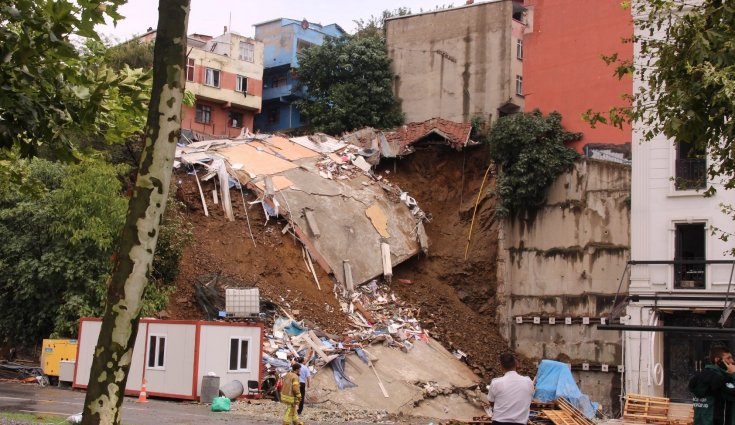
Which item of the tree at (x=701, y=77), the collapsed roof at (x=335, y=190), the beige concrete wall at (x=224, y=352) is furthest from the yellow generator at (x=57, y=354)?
the tree at (x=701, y=77)

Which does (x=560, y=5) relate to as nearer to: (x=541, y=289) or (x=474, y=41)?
(x=474, y=41)

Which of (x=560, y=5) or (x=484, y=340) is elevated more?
(x=560, y=5)

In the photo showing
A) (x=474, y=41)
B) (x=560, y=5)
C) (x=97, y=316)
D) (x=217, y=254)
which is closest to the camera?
(x=97, y=316)

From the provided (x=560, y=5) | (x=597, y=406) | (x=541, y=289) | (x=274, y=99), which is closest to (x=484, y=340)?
(x=541, y=289)

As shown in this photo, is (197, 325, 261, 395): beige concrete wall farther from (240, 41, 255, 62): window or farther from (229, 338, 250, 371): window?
(240, 41, 255, 62): window

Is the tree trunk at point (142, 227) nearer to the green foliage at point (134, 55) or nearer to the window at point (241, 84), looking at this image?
the green foliage at point (134, 55)

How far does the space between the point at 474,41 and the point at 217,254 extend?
57.1ft

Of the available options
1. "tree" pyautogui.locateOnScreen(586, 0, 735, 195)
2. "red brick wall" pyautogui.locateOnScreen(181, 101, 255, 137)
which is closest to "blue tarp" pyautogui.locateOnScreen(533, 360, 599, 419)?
"tree" pyautogui.locateOnScreen(586, 0, 735, 195)

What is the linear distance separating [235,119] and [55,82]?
1781 inches

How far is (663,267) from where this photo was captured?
29.4 metres

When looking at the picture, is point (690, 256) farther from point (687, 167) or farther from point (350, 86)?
point (350, 86)

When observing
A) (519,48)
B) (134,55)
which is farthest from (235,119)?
(519,48)

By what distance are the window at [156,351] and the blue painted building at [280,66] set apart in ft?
107

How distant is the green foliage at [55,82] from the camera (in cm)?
806
